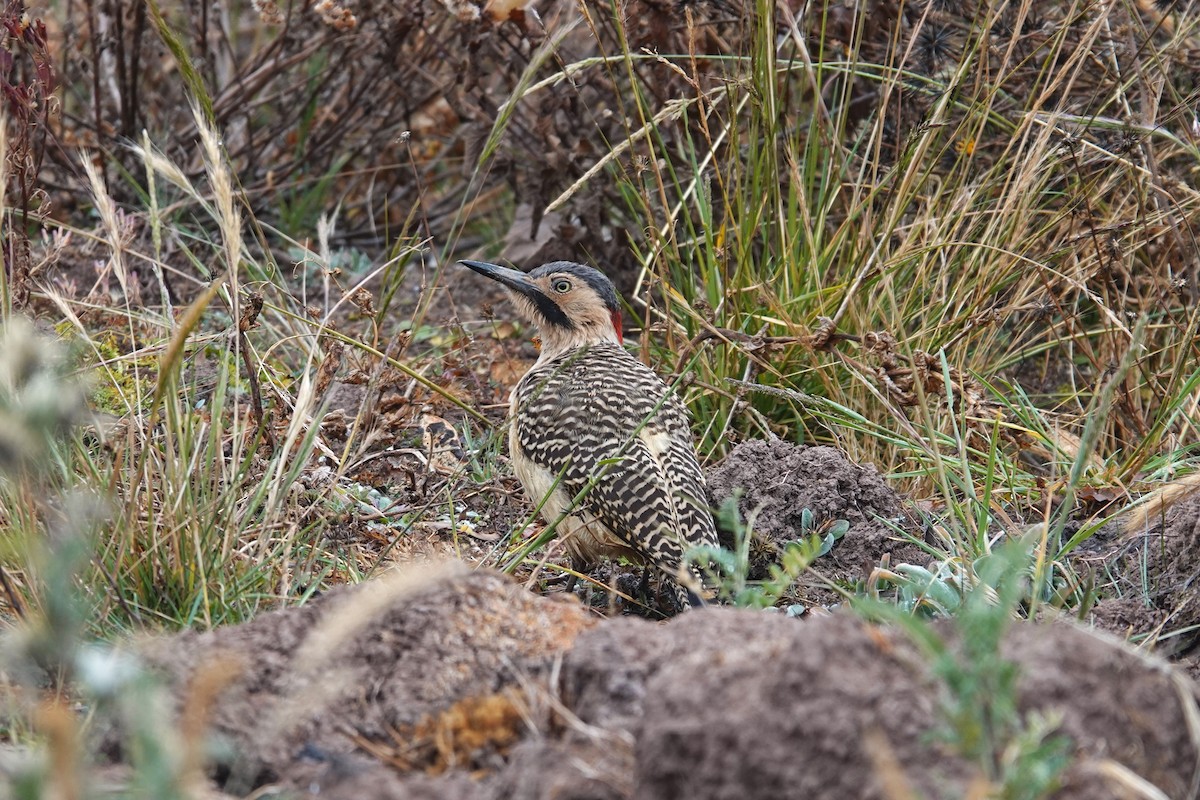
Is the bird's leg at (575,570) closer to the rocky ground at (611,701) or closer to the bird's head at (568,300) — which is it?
the bird's head at (568,300)

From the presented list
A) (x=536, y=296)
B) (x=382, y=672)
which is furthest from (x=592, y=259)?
(x=382, y=672)

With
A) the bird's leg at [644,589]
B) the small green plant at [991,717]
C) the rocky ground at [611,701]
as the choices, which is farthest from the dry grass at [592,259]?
the small green plant at [991,717]

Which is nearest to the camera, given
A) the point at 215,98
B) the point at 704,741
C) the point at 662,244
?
the point at 704,741

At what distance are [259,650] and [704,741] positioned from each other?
0.94 meters

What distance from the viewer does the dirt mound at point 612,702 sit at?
1.89 meters

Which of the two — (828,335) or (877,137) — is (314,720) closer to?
(828,335)

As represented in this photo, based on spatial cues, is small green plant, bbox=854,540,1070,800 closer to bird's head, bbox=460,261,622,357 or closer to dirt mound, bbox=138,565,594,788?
dirt mound, bbox=138,565,594,788

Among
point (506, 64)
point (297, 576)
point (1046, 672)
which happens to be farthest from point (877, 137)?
point (1046, 672)

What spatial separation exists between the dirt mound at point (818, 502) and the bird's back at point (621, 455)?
0.62 ft

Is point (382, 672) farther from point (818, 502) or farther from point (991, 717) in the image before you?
point (818, 502)

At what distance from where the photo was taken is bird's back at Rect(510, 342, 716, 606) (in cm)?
375

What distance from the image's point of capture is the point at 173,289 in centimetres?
569

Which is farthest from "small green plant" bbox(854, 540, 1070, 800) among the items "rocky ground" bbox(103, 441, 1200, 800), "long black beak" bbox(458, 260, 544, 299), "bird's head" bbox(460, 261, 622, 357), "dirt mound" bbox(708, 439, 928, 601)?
"long black beak" bbox(458, 260, 544, 299)

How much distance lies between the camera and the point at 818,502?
12.9 ft
